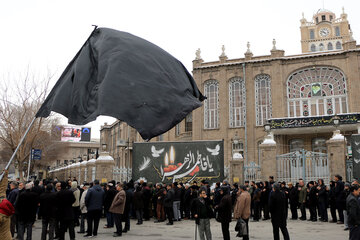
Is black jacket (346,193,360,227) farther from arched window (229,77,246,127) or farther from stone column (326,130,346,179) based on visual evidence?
arched window (229,77,246,127)

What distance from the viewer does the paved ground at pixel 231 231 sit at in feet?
31.1

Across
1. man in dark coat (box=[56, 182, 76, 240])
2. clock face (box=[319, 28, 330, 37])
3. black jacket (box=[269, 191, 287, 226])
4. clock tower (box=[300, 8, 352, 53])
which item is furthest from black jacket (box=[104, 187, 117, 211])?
clock face (box=[319, 28, 330, 37])

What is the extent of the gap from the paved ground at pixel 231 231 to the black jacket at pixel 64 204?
135 cm

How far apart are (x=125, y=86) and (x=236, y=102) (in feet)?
91.9

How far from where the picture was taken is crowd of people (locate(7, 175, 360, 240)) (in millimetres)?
8016

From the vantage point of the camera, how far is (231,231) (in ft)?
35.3

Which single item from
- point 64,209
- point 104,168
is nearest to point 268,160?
point 104,168

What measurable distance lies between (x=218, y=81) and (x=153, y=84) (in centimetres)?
2837

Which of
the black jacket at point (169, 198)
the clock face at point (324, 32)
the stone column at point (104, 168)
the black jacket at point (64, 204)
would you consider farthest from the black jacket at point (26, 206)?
the clock face at point (324, 32)

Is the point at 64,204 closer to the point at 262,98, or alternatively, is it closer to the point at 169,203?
the point at 169,203

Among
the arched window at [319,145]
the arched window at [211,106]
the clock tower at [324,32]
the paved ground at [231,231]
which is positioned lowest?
the paved ground at [231,231]

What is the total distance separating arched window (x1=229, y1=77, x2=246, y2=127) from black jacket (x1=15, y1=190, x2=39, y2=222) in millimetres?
24237

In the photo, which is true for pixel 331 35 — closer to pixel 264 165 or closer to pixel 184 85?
pixel 264 165

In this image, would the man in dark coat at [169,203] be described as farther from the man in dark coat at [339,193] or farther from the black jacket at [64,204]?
the man in dark coat at [339,193]
